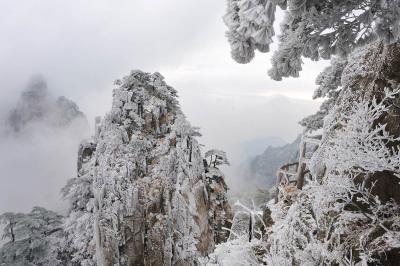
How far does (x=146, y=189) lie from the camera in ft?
68.4

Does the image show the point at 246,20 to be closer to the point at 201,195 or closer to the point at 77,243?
the point at 201,195

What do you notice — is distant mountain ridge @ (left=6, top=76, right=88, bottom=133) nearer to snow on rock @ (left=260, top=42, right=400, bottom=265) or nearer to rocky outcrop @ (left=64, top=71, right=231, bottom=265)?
rocky outcrop @ (left=64, top=71, right=231, bottom=265)

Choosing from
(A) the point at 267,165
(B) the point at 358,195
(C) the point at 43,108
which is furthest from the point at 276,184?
(C) the point at 43,108

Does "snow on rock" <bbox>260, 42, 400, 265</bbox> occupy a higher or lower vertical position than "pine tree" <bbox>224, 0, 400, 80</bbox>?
lower

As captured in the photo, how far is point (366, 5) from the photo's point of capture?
4645mm

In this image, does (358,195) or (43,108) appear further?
(43,108)

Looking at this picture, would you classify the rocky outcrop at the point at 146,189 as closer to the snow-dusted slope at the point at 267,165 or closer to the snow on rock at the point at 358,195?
the snow on rock at the point at 358,195

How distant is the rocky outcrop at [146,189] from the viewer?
20.2 meters

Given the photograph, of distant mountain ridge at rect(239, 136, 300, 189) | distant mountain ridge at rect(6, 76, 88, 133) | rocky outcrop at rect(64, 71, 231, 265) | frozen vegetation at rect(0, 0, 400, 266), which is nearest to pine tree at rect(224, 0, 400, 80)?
frozen vegetation at rect(0, 0, 400, 266)

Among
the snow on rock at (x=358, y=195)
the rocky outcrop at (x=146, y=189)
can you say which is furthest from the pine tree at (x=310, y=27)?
the rocky outcrop at (x=146, y=189)

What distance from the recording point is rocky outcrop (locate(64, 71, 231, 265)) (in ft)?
66.4

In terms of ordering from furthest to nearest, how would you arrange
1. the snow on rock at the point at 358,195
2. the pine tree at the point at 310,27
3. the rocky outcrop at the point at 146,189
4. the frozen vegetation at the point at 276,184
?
1. the rocky outcrop at the point at 146,189
2. the snow on rock at the point at 358,195
3. the frozen vegetation at the point at 276,184
4. the pine tree at the point at 310,27

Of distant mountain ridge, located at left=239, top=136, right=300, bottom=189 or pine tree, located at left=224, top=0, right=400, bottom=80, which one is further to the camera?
distant mountain ridge, located at left=239, top=136, right=300, bottom=189

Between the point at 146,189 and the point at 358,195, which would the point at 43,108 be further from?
the point at 358,195
